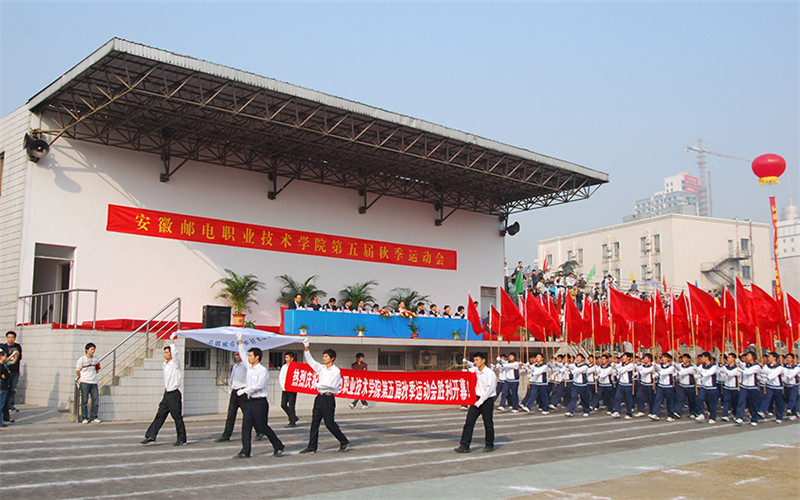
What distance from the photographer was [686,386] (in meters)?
17.8

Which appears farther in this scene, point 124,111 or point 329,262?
point 329,262

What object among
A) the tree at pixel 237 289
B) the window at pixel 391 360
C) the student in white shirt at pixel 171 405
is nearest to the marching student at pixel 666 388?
the window at pixel 391 360

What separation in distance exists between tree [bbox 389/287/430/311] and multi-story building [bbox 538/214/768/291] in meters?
30.8

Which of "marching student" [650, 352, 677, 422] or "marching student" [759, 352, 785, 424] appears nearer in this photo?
"marching student" [759, 352, 785, 424]

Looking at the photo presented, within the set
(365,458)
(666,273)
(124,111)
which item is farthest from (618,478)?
(666,273)

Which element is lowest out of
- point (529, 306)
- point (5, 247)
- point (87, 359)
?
point (87, 359)

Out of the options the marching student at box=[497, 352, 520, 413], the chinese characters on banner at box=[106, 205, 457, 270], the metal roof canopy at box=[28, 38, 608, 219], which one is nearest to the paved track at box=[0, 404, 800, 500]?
the marching student at box=[497, 352, 520, 413]

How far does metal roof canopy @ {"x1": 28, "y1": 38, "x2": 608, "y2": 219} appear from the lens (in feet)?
60.9

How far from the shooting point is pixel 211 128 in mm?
21797

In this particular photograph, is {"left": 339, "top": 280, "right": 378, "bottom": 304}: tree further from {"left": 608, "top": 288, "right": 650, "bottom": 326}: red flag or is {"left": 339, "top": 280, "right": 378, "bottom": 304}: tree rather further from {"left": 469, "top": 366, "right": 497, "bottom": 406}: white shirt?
{"left": 469, "top": 366, "right": 497, "bottom": 406}: white shirt

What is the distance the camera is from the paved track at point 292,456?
821 centimetres

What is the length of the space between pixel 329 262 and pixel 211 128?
278 inches

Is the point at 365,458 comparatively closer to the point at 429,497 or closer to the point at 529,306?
the point at 429,497

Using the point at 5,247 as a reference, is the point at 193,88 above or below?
above
